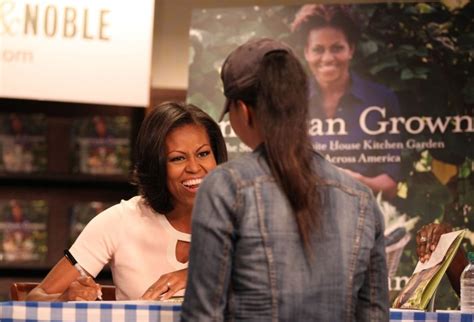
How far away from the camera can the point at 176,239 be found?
289 centimetres

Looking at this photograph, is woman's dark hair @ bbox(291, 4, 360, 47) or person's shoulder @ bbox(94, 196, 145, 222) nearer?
person's shoulder @ bbox(94, 196, 145, 222)

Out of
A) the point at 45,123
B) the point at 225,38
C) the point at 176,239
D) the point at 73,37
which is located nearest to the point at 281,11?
A: the point at 225,38

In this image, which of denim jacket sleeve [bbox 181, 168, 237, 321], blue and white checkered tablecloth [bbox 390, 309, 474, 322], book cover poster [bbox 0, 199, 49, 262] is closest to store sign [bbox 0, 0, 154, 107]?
book cover poster [bbox 0, 199, 49, 262]

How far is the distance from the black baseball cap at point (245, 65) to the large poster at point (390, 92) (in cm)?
262

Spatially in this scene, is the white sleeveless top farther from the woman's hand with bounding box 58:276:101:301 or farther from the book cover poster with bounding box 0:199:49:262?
the book cover poster with bounding box 0:199:49:262

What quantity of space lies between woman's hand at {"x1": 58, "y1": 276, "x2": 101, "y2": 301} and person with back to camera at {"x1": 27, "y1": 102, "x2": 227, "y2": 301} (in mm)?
369

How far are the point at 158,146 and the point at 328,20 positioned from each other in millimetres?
1866

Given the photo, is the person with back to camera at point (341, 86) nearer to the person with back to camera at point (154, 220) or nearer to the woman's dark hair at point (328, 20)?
the woman's dark hair at point (328, 20)

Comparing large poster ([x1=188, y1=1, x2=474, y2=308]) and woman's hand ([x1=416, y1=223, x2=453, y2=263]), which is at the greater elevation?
large poster ([x1=188, y1=1, x2=474, y2=308])

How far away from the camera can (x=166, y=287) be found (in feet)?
8.42

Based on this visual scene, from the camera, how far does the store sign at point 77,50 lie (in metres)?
4.28

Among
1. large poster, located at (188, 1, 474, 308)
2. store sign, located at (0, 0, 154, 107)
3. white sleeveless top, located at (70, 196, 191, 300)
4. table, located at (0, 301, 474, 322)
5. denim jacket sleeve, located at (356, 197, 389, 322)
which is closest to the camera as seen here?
denim jacket sleeve, located at (356, 197, 389, 322)

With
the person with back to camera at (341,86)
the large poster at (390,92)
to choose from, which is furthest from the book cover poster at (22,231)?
the person with back to camera at (341,86)

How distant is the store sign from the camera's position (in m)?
4.28
